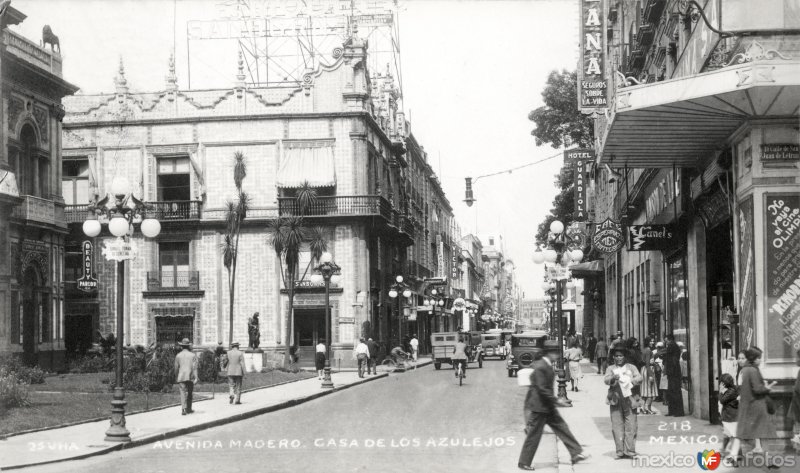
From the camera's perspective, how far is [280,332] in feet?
155

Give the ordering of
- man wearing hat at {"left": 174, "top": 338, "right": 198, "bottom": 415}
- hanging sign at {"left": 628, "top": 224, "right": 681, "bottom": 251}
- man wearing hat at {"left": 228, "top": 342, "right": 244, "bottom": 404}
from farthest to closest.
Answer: man wearing hat at {"left": 228, "top": 342, "right": 244, "bottom": 404}, man wearing hat at {"left": 174, "top": 338, "right": 198, "bottom": 415}, hanging sign at {"left": 628, "top": 224, "right": 681, "bottom": 251}

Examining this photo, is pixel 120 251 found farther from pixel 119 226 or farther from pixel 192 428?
pixel 192 428

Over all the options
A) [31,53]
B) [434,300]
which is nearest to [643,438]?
[31,53]

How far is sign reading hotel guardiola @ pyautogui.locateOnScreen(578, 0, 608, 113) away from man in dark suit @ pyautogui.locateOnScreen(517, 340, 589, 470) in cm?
2012

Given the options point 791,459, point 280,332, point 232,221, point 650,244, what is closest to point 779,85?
point 791,459

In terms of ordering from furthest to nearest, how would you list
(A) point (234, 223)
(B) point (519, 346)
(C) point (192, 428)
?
1. (A) point (234, 223)
2. (B) point (519, 346)
3. (C) point (192, 428)

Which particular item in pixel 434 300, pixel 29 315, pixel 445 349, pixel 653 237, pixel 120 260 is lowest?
pixel 445 349

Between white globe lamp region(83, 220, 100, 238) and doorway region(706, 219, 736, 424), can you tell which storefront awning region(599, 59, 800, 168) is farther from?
white globe lamp region(83, 220, 100, 238)

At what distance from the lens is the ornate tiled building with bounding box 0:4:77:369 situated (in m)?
30.8

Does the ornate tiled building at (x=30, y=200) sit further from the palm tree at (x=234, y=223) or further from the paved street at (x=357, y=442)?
the paved street at (x=357, y=442)

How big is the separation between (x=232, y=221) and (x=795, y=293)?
3264cm

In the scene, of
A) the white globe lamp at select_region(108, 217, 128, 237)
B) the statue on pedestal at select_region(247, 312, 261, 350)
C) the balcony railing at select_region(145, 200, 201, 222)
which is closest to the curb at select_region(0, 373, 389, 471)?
the white globe lamp at select_region(108, 217, 128, 237)

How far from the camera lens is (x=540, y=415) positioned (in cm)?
1239

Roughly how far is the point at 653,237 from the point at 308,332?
29.2m
